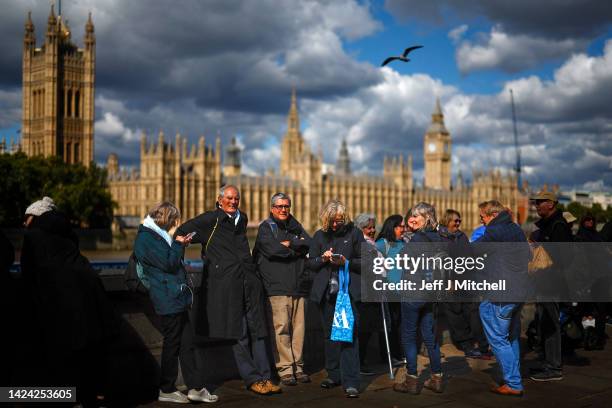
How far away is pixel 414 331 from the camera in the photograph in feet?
21.6

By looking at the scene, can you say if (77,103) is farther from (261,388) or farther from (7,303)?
(7,303)

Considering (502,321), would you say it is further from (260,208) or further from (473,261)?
(260,208)

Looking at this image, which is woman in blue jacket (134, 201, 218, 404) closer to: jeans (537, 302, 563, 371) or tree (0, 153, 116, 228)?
jeans (537, 302, 563, 371)

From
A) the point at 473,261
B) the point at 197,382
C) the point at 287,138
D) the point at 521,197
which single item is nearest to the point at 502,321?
the point at 473,261

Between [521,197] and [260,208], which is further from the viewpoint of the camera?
[521,197]

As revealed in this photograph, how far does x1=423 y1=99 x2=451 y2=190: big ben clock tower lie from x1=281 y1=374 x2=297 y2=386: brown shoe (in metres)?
112

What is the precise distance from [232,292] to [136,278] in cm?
84

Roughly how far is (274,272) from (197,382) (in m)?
1.25

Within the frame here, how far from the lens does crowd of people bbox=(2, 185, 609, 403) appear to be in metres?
5.89

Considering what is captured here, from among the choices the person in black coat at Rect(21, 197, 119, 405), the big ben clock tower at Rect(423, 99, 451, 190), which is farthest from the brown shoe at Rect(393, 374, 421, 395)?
the big ben clock tower at Rect(423, 99, 451, 190)

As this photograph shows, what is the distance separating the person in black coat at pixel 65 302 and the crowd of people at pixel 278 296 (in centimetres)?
1

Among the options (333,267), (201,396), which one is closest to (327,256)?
(333,267)

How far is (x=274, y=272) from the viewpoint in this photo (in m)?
6.72

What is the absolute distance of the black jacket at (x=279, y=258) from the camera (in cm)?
665
